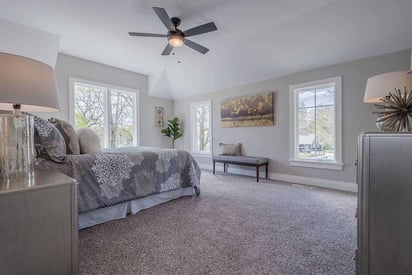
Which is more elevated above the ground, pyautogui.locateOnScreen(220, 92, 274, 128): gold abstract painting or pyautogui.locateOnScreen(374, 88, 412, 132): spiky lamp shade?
→ pyautogui.locateOnScreen(220, 92, 274, 128): gold abstract painting

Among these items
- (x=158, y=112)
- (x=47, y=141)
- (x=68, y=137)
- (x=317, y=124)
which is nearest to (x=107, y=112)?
(x=158, y=112)

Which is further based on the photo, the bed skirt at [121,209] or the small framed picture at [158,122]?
the small framed picture at [158,122]

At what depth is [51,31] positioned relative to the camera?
3.51m

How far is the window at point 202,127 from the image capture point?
5.96m

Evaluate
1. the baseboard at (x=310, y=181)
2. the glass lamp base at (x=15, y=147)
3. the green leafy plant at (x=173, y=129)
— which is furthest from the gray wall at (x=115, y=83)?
the glass lamp base at (x=15, y=147)

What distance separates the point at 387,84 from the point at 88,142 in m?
3.23

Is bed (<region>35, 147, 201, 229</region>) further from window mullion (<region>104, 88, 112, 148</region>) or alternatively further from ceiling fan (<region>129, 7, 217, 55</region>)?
window mullion (<region>104, 88, 112, 148</region>)

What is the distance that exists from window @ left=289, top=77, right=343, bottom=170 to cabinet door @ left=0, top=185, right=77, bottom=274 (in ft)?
13.5

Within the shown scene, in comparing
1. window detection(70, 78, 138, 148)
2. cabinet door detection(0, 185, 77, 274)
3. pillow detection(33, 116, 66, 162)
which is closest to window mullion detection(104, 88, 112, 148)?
window detection(70, 78, 138, 148)

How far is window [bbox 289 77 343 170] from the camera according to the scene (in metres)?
3.75

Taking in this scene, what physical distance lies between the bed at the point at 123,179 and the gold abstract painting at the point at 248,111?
7.50 feet

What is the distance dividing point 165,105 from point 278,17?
4.28 m

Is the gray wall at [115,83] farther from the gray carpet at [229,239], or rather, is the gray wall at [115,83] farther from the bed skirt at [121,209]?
the gray carpet at [229,239]

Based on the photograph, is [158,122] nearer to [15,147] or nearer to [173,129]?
[173,129]
